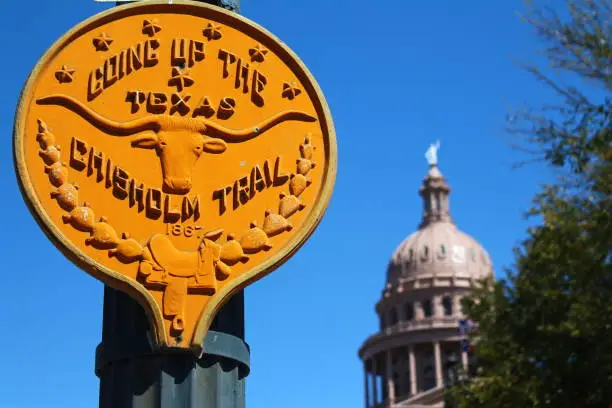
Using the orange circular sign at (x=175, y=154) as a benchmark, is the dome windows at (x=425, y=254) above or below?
above

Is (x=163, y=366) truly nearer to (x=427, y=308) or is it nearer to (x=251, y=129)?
(x=251, y=129)

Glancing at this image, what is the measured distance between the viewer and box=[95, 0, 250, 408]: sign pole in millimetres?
4312

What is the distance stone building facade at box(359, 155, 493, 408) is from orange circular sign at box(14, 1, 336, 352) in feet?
240

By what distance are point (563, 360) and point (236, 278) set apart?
14.0 m

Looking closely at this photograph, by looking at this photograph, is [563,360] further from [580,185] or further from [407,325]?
[407,325]

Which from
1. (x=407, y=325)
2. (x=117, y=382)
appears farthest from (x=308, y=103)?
(x=407, y=325)

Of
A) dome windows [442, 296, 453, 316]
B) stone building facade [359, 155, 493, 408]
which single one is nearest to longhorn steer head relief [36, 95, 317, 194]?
stone building facade [359, 155, 493, 408]

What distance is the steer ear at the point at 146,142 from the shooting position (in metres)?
4.55

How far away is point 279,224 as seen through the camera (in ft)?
14.9

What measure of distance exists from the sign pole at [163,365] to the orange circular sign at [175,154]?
178mm

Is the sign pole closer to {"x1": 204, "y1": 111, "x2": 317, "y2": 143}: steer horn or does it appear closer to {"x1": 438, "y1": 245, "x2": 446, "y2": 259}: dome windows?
{"x1": 204, "y1": 111, "x2": 317, "y2": 143}: steer horn

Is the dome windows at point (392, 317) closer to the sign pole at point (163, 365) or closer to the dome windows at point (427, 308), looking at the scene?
the dome windows at point (427, 308)

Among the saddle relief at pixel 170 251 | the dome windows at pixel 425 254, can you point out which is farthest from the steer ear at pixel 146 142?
the dome windows at pixel 425 254

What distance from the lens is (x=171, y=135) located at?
4.58 m
